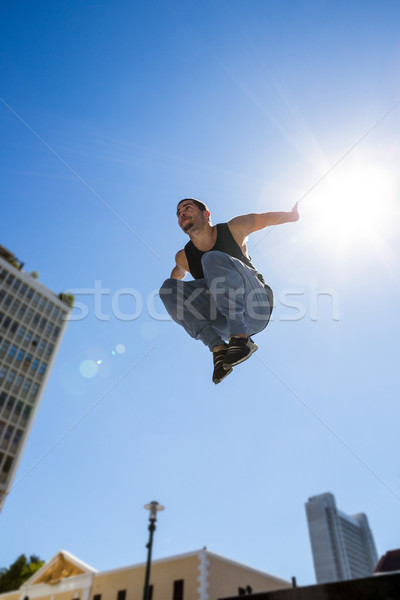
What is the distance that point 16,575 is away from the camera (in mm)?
44156

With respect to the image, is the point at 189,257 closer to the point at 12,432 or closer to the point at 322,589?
the point at 322,589

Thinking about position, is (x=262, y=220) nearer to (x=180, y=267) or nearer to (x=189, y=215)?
(x=189, y=215)

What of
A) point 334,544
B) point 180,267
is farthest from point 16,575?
point 334,544

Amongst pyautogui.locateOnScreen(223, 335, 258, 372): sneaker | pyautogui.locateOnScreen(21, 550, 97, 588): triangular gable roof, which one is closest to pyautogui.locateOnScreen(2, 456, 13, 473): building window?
pyautogui.locateOnScreen(21, 550, 97, 588): triangular gable roof

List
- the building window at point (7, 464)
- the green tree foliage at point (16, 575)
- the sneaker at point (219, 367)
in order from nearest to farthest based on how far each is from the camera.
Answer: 1. the sneaker at point (219, 367)
2. the green tree foliage at point (16, 575)
3. the building window at point (7, 464)

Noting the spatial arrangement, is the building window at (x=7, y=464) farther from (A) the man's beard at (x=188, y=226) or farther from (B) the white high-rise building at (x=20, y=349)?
(A) the man's beard at (x=188, y=226)

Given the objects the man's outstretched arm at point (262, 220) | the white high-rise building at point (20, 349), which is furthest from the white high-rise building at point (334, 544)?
the man's outstretched arm at point (262, 220)

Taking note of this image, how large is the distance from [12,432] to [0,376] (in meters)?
6.97

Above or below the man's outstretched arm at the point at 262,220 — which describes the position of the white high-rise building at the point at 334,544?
above

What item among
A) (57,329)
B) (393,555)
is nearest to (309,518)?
(57,329)

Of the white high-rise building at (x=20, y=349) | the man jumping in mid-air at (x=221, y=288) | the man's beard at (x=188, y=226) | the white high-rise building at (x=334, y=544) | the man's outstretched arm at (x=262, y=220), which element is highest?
the white high-rise building at (x=334, y=544)

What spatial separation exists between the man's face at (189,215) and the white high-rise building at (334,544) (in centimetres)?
20660

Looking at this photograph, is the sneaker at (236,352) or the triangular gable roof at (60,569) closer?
the sneaker at (236,352)

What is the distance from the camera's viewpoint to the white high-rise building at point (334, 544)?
17300 centimetres
